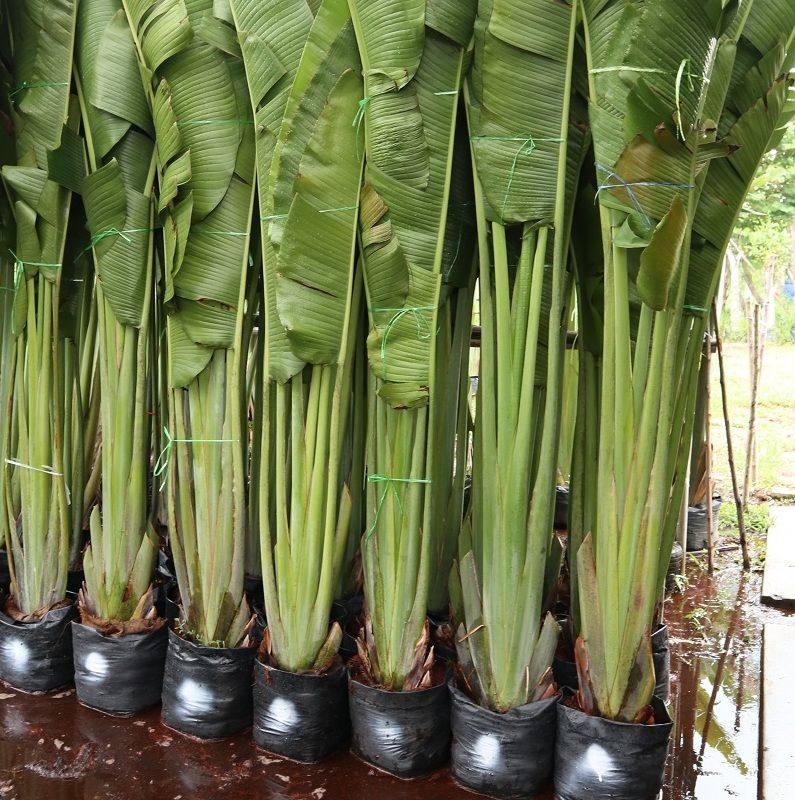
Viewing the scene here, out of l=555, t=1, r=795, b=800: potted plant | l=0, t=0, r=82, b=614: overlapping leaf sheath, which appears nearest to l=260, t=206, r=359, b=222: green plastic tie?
l=555, t=1, r=795, b=800: potted plant

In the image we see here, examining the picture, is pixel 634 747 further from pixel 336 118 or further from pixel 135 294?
pixel 135 294

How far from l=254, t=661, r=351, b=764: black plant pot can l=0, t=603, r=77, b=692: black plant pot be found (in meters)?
0.85

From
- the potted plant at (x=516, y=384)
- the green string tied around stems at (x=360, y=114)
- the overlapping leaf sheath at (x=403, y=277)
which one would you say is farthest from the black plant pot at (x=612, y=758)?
the green string tied around stems at (x=360, y=114)

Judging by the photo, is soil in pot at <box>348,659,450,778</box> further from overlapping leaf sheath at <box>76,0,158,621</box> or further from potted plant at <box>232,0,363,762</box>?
overlapping leaf sheath at <box>76,0,158,621</box>

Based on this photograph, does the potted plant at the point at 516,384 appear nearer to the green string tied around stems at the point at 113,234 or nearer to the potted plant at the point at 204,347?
the potted plant at the point at 204,347

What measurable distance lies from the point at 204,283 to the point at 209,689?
51.5 inches

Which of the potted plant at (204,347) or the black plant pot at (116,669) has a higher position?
the potted plant at (204,347)

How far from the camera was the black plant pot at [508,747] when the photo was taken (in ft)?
7.37

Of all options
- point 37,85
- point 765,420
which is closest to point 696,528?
point 37,85

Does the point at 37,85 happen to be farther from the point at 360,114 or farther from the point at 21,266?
the point at 360,114

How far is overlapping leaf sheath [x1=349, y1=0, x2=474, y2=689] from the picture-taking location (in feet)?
7.41

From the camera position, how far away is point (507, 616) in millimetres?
2299

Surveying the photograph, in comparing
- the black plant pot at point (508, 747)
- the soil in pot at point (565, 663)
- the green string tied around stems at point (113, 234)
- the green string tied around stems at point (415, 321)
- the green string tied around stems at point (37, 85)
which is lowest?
the black plant pot at point (508, 747)

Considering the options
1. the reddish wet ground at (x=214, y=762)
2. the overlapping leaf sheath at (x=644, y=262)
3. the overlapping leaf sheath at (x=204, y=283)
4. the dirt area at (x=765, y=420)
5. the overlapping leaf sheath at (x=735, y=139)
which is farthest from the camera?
the dirt area at (x=765, y=420)
